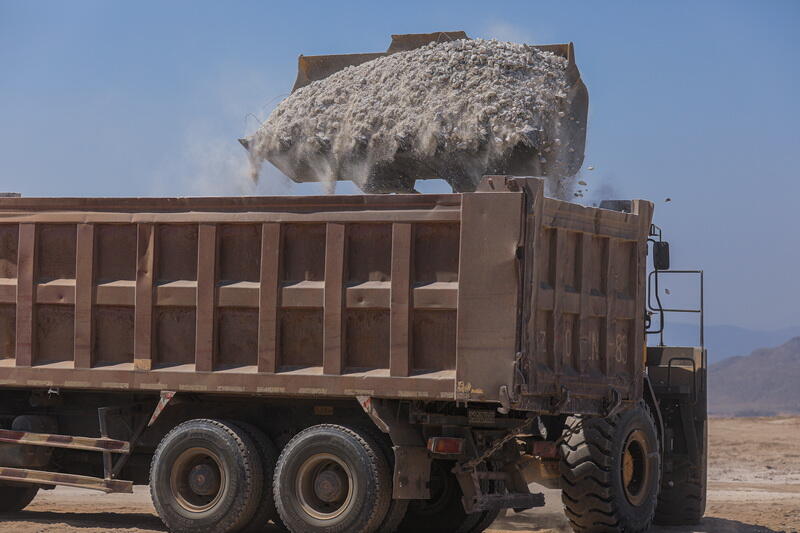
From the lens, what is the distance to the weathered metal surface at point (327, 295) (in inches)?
353

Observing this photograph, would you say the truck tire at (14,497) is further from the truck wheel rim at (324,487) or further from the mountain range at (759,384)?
the mountain range at (759,384)

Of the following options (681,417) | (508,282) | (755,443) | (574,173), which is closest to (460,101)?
(574,173)

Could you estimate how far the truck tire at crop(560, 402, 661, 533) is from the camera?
9.68 meters

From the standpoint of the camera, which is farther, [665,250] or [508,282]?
[665,250]

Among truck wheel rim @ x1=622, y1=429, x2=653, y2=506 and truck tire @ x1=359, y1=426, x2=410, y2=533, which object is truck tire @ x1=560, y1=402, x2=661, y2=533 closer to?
truck wheel rim @ x1=622, y1=429, x2=653, y2=506

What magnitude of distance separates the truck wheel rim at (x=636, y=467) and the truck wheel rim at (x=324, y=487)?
7.21ft

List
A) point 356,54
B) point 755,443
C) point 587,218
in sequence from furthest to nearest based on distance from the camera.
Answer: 1. point 755,443
2. point 356,54
3. point 587,218

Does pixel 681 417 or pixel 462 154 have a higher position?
pixel 462 154

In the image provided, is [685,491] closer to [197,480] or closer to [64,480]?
[197,480]

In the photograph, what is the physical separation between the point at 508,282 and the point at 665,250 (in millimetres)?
2689

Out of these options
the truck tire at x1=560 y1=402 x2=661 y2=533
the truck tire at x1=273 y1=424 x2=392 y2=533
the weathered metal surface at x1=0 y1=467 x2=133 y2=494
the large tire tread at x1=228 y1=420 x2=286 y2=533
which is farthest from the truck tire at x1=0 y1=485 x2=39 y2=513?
the truck tire at x1=560 y1=402 x2=661 y2=533

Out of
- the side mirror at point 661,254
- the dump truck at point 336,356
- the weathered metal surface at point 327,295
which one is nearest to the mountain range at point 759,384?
the side mirror at point 661,254

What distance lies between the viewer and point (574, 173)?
37.2 ft

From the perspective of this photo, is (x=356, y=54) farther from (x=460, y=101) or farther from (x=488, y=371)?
(x=488, y=371)
